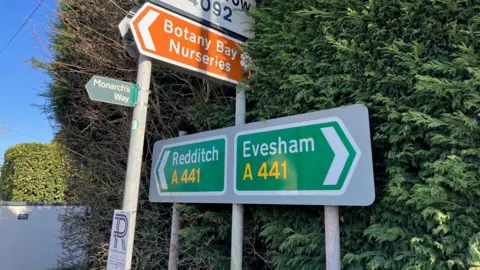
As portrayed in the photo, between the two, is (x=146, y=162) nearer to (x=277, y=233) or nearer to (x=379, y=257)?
(x=277, y=233)

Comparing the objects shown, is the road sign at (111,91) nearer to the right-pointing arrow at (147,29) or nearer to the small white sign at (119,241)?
the right-pointing arrow at (147,29)

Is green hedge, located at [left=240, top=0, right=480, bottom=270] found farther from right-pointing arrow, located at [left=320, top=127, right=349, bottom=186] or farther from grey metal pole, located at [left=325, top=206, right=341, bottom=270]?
right-pointing arrow, located at [left=320, top=127, right=349, bottom=186]

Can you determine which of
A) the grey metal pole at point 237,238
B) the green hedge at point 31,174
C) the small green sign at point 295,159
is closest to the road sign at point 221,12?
the small green sign at point 295,159

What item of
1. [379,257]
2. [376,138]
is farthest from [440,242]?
[376,138]

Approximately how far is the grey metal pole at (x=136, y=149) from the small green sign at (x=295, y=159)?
0.88 m

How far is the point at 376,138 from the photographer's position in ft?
7.72

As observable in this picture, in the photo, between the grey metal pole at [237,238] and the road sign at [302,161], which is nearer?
the road sign at [302,161]

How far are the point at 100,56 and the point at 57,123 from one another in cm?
245

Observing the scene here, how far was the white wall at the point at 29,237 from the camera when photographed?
8516mm

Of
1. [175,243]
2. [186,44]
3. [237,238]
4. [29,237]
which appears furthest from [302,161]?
[29,237]

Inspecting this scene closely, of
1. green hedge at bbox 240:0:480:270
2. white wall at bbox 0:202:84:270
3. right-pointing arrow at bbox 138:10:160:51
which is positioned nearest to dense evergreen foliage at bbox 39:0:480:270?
green hedge at bbox 240:0:480:270

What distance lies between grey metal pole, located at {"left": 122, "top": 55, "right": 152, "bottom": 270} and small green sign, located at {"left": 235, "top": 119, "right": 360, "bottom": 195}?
0.88 meters

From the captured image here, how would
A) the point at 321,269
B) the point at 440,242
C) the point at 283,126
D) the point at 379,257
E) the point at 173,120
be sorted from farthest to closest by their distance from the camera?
the point at 173,120, the point at 283,126, the point at 321,269, the point at 379,257, the point at 440,242

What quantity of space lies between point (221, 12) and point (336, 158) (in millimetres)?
2060
